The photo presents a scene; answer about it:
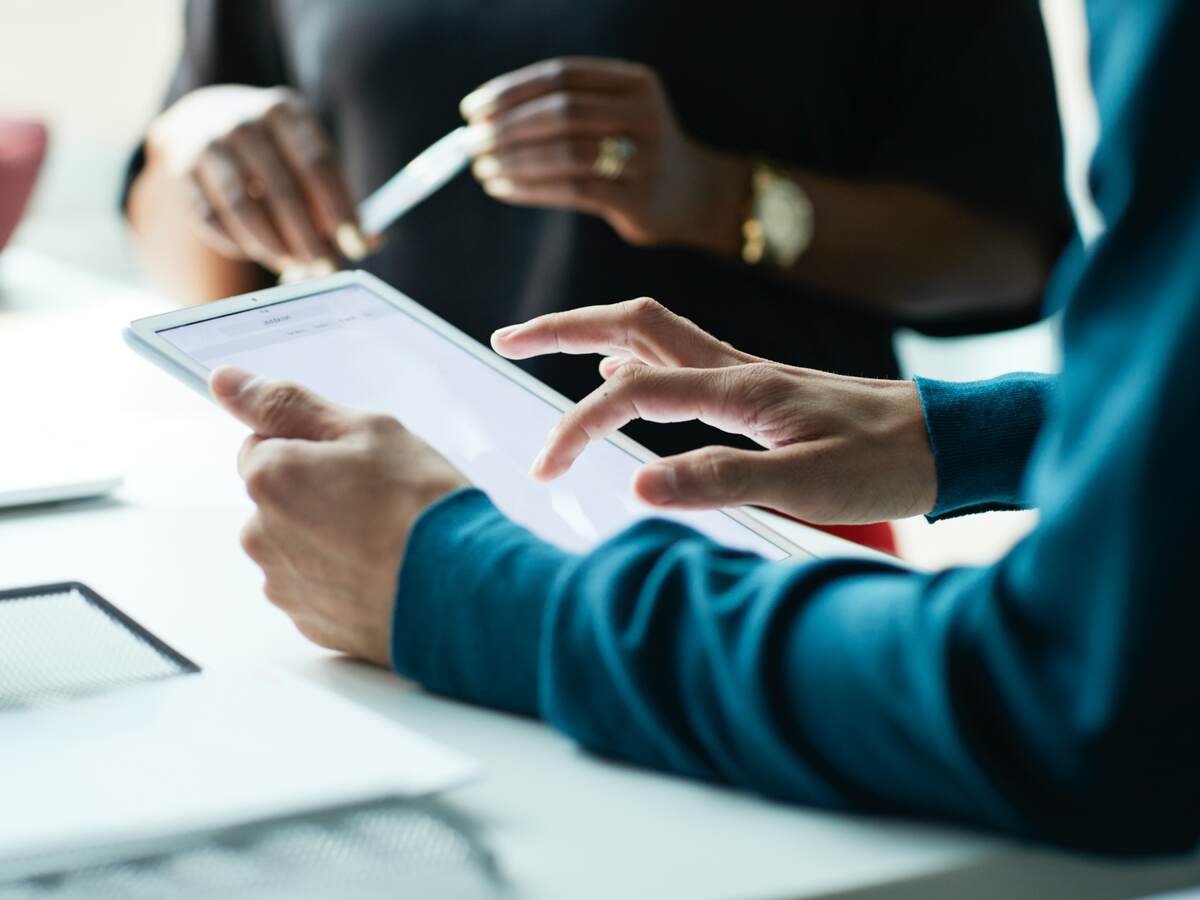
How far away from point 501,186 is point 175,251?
12.4 inches

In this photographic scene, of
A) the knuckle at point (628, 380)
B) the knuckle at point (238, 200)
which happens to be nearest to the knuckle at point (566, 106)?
the knuckle at point (238, 200)

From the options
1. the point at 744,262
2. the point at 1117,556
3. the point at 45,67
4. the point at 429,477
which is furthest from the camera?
the point at 45,67

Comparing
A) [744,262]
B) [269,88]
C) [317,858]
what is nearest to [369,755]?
[317,858]

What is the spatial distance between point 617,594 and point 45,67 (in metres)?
1.61

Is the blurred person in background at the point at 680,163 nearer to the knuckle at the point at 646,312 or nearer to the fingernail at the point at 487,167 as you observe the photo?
the fingernail at the point at 487,167

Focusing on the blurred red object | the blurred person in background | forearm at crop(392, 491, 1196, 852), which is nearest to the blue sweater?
forearm at crop(392, 491, 1196, 852)

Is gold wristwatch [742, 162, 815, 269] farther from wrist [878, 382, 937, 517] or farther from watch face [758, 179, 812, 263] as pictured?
wrist [878, 382, 937, 517]

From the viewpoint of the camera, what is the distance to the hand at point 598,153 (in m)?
0.87

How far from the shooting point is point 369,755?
1.14ft

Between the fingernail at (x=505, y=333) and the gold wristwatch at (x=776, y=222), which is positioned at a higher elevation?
the fingernail at (x=505, y=333)

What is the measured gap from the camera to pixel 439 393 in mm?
541

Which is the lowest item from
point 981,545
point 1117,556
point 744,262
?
point 981,545

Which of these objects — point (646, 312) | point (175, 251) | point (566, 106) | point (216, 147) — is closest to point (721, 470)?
point (646, 312)

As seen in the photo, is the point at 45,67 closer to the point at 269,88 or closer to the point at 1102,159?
the point at 269,88
